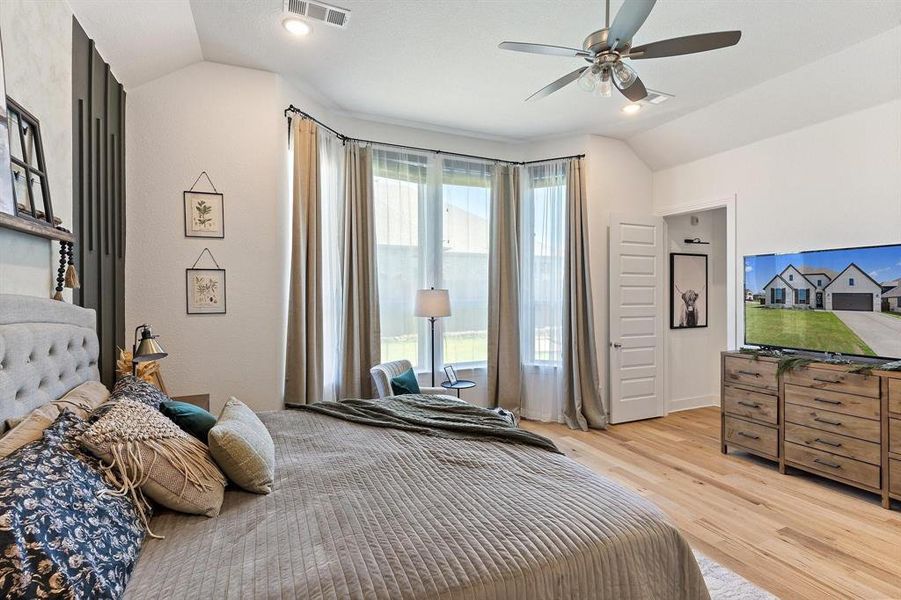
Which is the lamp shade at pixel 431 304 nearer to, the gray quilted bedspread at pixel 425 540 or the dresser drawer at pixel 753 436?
the gray quilted bedspread at pixel 425 540

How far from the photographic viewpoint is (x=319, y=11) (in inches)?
101

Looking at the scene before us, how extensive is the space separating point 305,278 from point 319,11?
1.81m

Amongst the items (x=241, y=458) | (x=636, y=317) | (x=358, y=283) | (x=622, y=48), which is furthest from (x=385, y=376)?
(x=636, y=317)

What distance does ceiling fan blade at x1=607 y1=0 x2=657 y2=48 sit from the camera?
5.99 feet

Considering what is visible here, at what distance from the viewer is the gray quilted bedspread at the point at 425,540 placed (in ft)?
3.53

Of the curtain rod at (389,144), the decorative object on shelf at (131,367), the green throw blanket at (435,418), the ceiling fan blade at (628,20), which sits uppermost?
the curtain rod at (389,144)

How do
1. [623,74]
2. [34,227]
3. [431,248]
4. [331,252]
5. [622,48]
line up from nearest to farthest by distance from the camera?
[34,227], [622,48], [623,74], [331,252], [431,248]

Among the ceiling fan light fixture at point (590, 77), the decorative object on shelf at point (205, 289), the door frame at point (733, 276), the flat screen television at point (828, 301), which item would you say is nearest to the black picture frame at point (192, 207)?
the decorative object on shelf at point (205, 289)

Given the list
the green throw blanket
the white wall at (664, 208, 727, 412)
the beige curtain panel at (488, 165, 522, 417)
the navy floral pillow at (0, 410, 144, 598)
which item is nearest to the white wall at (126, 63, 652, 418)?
the green throw blanket

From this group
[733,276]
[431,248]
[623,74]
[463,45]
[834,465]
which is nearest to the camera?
[623,74]

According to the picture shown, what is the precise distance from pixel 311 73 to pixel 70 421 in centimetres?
288

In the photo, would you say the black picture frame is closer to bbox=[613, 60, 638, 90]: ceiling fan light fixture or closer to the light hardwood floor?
bbox=[613, 60, 638, 90]: ceiling fan light fixture

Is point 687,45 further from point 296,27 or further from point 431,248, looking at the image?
point 431,248

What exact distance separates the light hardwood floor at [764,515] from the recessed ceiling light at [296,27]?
3.67m
